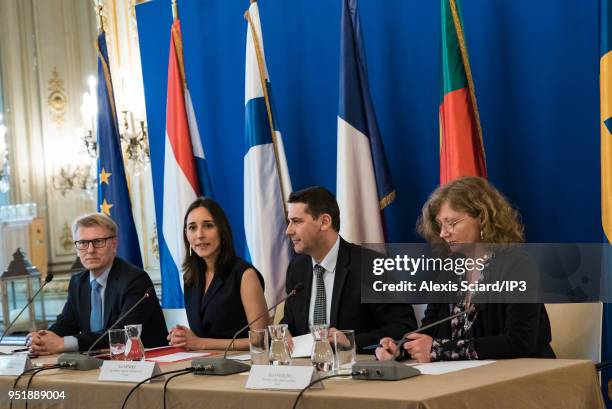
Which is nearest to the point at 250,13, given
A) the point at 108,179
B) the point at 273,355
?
the point at 108,179

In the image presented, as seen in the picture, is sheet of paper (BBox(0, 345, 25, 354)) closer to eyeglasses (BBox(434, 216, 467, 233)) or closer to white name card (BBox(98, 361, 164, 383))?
white name card (BBox(98, 361, 164, 383))

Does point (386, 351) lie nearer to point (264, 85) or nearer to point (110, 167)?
point (264, 85)

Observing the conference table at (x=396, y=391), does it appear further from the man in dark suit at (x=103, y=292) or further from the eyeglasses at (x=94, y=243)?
the eyeglasses at (x=94, y=243)

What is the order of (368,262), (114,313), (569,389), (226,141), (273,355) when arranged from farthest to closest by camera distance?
(226,141), (114,313), (368,262), (273,355), (569,389)

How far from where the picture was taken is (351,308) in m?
3.57

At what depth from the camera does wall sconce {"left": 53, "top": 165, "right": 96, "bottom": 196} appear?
763 centimetres

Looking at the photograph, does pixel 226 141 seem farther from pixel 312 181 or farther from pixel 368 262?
pixel 368 262

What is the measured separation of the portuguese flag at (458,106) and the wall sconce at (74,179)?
4272 millimetres

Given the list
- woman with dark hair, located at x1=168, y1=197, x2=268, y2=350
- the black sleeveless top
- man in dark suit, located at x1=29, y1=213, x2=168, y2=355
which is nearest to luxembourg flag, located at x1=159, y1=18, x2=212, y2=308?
man in dark suit, located at x1=29, y1=213, x2=168, y2=355

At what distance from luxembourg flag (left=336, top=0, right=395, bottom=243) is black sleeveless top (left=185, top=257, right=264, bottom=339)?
0.83m

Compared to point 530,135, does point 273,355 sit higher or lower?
lower

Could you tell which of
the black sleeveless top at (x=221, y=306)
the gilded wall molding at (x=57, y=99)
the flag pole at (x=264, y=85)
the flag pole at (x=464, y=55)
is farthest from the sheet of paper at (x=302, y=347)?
the gilded wall molding at (x=57, y=99)

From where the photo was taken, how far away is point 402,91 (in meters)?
4.75

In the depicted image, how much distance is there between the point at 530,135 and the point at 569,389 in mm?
2086
